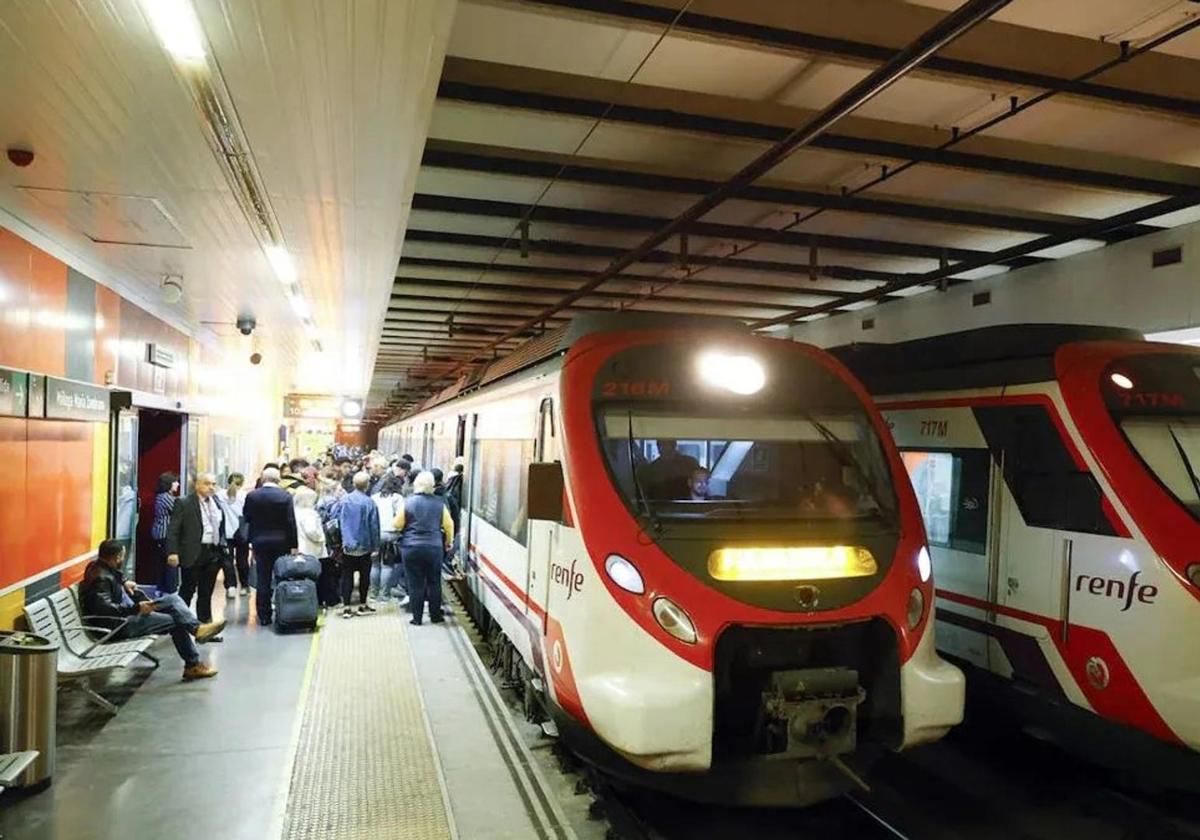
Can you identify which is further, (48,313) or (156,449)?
(156,449)

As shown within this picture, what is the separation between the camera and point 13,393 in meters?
5.04

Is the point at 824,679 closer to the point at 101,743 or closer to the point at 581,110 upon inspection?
the point at 581,110

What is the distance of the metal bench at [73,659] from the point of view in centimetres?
514

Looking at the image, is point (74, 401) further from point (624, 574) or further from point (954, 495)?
point (954, 495)

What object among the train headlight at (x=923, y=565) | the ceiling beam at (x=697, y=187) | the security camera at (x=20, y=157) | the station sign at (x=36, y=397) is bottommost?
the train headlight at (x=923, y=565)

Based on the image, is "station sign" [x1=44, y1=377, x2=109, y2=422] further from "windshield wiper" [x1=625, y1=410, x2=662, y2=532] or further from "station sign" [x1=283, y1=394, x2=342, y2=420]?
"station sign" [x1=283, y1=394, x2=342, y2=420]

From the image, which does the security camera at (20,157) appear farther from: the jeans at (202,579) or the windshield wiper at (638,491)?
the jeans at (202,579)

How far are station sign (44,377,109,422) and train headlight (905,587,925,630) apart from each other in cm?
563

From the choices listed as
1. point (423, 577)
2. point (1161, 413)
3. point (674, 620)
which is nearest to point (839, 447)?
point (674, 620)

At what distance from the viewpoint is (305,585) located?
770 cm

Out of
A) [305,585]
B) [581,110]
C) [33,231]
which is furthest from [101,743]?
[581,110]

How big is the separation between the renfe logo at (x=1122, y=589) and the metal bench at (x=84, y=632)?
6068mm

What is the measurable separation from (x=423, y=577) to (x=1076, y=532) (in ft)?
18.8

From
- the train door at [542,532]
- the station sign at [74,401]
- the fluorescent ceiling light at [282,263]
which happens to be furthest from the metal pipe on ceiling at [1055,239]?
the station sign at [74,401]
